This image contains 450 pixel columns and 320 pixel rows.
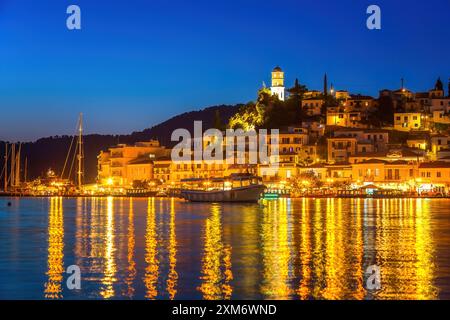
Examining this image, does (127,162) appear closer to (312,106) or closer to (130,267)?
(312,106)

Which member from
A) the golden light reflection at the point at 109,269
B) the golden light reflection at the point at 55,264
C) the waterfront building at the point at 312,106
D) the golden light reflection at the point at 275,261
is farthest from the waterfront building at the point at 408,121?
the golden light reflection at the point at 109,269

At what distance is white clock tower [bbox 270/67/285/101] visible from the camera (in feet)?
354

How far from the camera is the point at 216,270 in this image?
A: 76.9 ft

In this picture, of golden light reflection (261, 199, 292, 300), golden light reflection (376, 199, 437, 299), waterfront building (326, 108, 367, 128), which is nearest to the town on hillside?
waterfront building (326, 108, 367, 128)

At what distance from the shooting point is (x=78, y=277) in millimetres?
22016

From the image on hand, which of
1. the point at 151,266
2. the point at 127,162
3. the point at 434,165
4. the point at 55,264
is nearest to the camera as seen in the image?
the point at 151,266

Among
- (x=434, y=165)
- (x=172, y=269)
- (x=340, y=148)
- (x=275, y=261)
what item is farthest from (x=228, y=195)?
(x=172, y=269)

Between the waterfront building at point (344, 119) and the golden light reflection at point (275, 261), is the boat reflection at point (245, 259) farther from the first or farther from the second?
the waterfront building at point (344, 119)

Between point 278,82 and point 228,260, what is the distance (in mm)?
83982

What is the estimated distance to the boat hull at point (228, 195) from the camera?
2985 inches

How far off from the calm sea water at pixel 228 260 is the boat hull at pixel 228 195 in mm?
32095

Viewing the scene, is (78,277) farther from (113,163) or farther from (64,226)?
(113,163)

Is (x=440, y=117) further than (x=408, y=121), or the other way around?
(x=440, y=117)

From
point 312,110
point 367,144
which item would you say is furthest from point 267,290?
point 312,110
